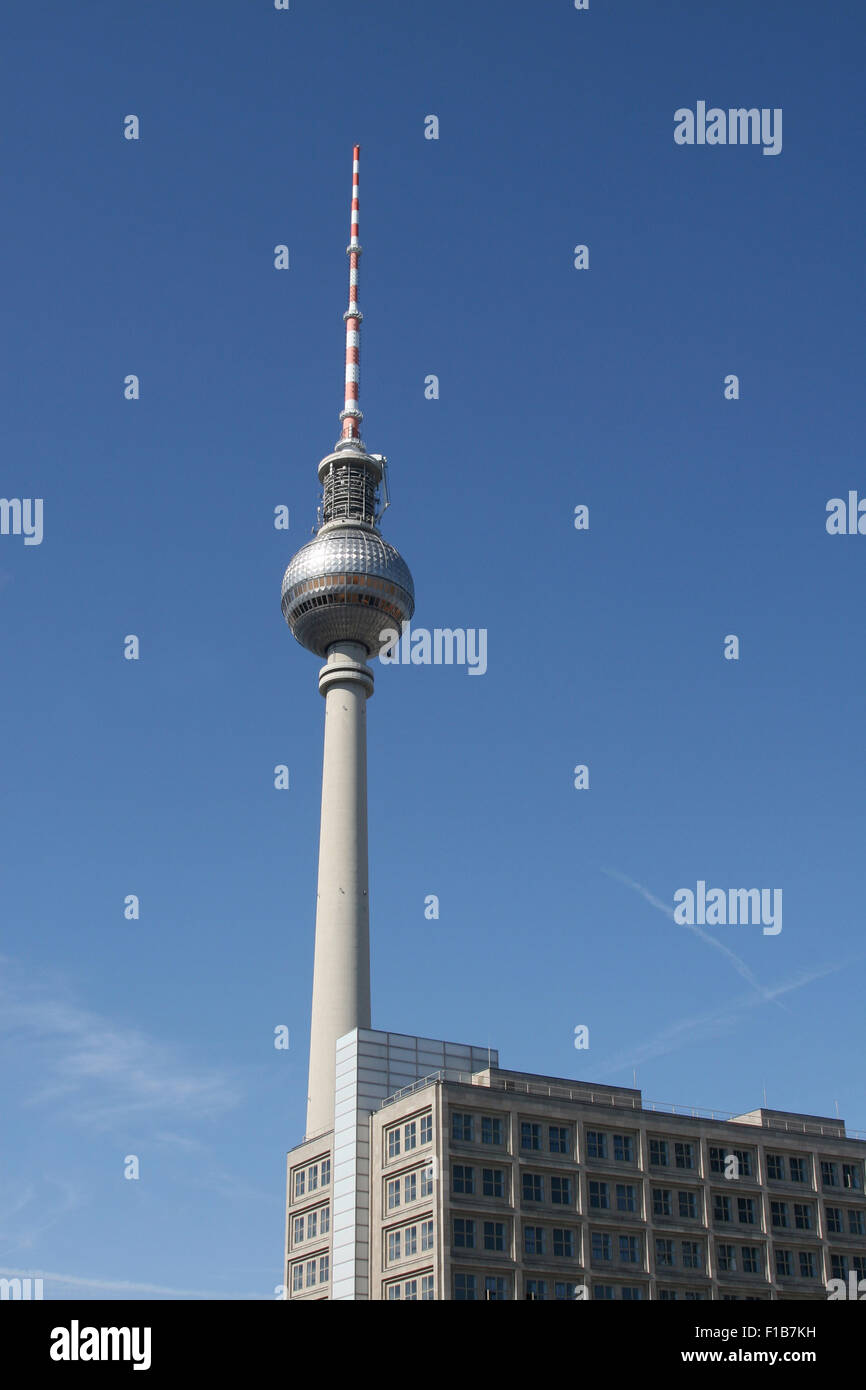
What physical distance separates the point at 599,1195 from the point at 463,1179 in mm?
10346

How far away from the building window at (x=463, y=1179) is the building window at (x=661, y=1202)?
1369 cm

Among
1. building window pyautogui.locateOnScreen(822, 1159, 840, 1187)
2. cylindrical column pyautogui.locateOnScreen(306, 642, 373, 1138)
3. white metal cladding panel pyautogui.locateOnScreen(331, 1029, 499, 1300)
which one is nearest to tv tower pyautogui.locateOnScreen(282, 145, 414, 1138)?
cylindrical column pyautogui.locateOnScreen(306, 642, 373, 1138)

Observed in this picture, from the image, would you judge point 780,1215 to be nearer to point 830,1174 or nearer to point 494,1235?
point 830,1174

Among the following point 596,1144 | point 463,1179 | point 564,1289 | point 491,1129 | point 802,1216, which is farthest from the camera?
point 802,1216

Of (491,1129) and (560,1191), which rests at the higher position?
(491,1129)

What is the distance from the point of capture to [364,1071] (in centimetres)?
10262

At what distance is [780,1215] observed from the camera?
3994 inches

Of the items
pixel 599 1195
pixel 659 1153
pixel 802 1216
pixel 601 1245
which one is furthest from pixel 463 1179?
pixel 802 1216

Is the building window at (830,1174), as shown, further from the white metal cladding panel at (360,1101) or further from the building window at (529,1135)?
the white metal cladding panel at (360,1101)

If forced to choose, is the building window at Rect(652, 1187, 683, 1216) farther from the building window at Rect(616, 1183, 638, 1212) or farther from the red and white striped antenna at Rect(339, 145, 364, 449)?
the red and white striped antenna at Rect(339, 145, 364, 449)

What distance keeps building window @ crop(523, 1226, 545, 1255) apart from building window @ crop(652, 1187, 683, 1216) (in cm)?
875

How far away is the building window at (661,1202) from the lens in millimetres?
97025
